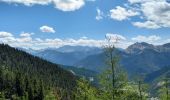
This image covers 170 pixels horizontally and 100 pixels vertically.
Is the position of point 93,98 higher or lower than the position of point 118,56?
lower

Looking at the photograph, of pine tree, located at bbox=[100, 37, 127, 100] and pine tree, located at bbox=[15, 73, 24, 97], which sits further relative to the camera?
pine tree, located at bbox=[15, 73, 24, 97]

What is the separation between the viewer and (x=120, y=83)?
1553 inches

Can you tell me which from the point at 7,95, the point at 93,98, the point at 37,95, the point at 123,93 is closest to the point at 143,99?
the point at 93,98

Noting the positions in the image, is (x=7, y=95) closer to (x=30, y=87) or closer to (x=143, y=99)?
(x=30, y=87)

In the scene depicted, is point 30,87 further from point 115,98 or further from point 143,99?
point 115,98

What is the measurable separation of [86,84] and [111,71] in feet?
85.2

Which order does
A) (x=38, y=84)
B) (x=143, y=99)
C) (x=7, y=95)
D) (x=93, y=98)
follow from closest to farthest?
(x=93, y=98) < (x=143, y=99) < (x=38, y=84) < (x=7, y=95)

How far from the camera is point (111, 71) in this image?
133 ft

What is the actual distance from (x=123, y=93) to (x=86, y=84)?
26.1 m

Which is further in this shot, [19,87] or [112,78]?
[19,87]

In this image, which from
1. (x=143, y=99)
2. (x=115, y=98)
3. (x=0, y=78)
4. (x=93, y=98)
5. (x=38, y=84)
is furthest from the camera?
(x=0, y=78)

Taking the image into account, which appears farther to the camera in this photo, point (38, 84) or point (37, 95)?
point (38, 84)

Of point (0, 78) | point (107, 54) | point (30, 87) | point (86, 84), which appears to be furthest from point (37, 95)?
point (107, 54)

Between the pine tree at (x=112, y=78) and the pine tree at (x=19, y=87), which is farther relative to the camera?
the pine tree at (x=19, y=87)
